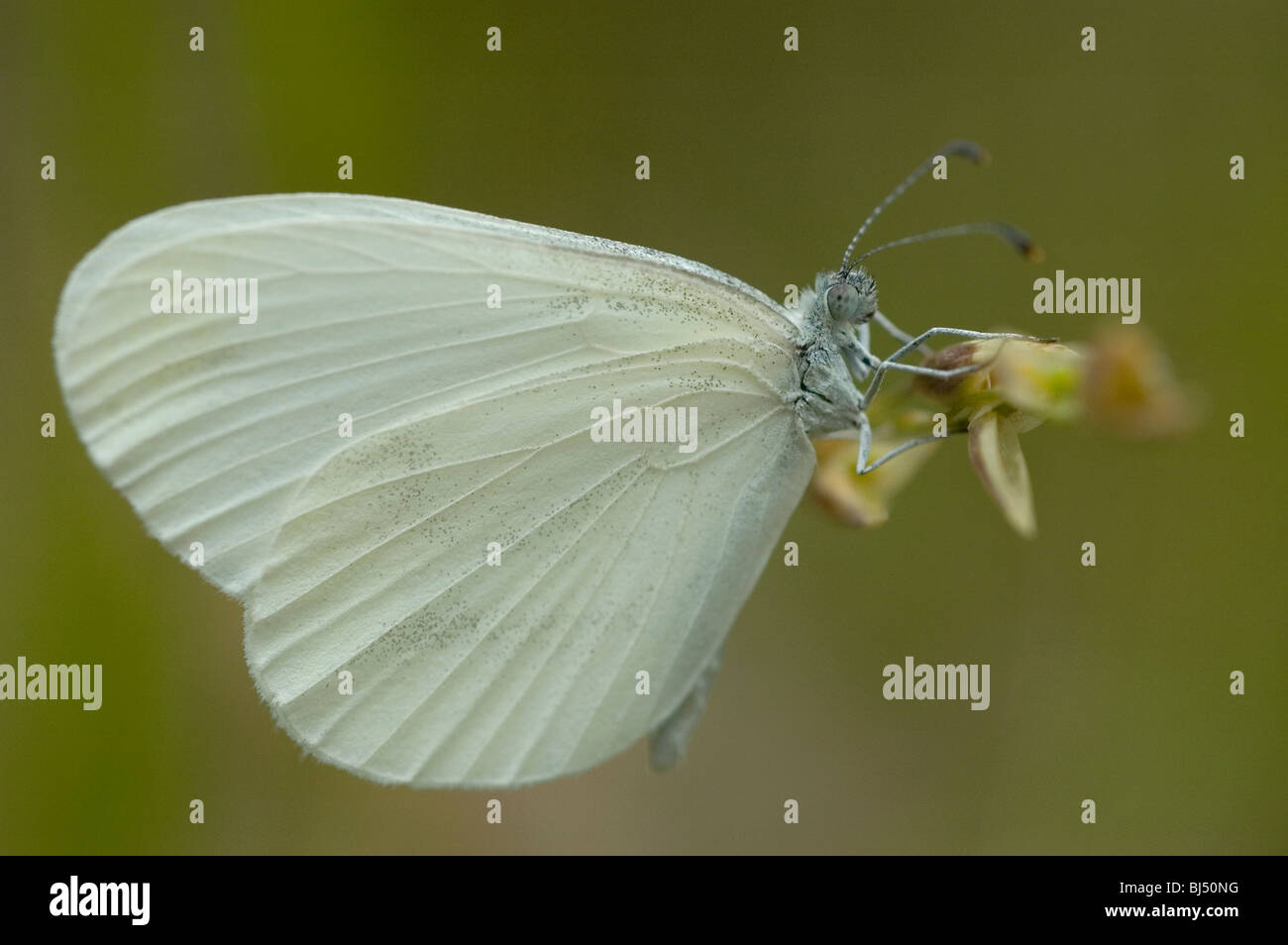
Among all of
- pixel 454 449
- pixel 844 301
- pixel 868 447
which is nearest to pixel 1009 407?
pixel 868 447

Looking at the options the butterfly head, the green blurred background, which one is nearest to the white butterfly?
the butterfly head

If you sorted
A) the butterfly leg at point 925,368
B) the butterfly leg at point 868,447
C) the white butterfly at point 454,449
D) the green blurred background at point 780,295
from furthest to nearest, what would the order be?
the green blurred background at point 780,295, the white butterfly at point 454,449, the butterfly leg at point 868,447, the butterfly leg at point 925,368

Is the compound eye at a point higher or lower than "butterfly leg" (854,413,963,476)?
higher

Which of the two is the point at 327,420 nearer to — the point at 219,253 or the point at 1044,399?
Result: the point at 219,253

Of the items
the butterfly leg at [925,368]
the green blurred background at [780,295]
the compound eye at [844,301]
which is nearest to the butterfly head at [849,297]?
the compound eye at [844,301]

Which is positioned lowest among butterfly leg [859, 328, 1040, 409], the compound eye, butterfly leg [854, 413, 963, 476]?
butterfly leg [854, 413, 963, 476]

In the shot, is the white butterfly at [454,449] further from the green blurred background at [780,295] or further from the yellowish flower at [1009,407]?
the green blurred background at [780,295]

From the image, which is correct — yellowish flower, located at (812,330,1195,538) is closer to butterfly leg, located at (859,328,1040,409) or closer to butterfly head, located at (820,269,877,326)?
butterfly leg, located at (859,328,1040,409)
